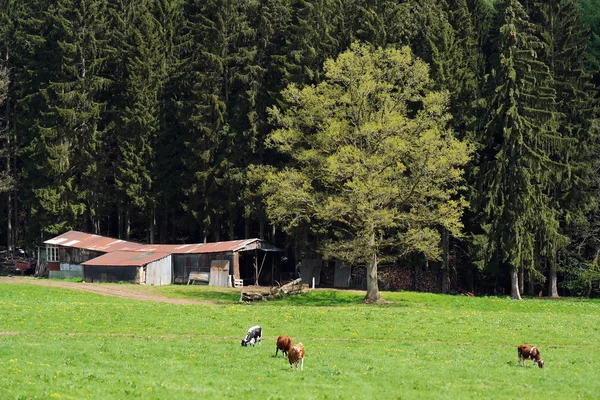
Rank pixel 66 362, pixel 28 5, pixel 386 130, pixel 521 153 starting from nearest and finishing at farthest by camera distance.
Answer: pixel 66 362 < pixel 386 130 < pixel 521 153 < pixel 28 5

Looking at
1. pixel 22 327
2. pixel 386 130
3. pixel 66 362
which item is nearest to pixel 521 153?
pixel 386 130

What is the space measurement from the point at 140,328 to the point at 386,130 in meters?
20.3

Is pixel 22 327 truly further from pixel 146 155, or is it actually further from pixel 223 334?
pixel 146 155

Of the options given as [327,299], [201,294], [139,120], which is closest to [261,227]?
[139,120]

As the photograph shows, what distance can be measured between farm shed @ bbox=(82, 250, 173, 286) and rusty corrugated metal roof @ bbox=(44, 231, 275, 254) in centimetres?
157

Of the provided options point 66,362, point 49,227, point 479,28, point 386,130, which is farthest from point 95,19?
point 66,362

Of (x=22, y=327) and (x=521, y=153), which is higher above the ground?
(x=521, y=153)

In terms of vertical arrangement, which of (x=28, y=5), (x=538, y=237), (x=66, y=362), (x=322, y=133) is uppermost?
(x=28, y=5)

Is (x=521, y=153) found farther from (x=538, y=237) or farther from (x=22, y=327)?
(x=22, y=327)

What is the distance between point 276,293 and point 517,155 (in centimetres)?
1994

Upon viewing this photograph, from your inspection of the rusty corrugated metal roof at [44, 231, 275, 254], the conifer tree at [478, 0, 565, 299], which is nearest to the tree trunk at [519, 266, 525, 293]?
the conifer tree at [478, 0, 565, 299]

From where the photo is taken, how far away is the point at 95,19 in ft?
255

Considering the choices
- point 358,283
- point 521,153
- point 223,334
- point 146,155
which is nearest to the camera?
point 223,334

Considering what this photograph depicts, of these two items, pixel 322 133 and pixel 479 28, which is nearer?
pixel 322 133
